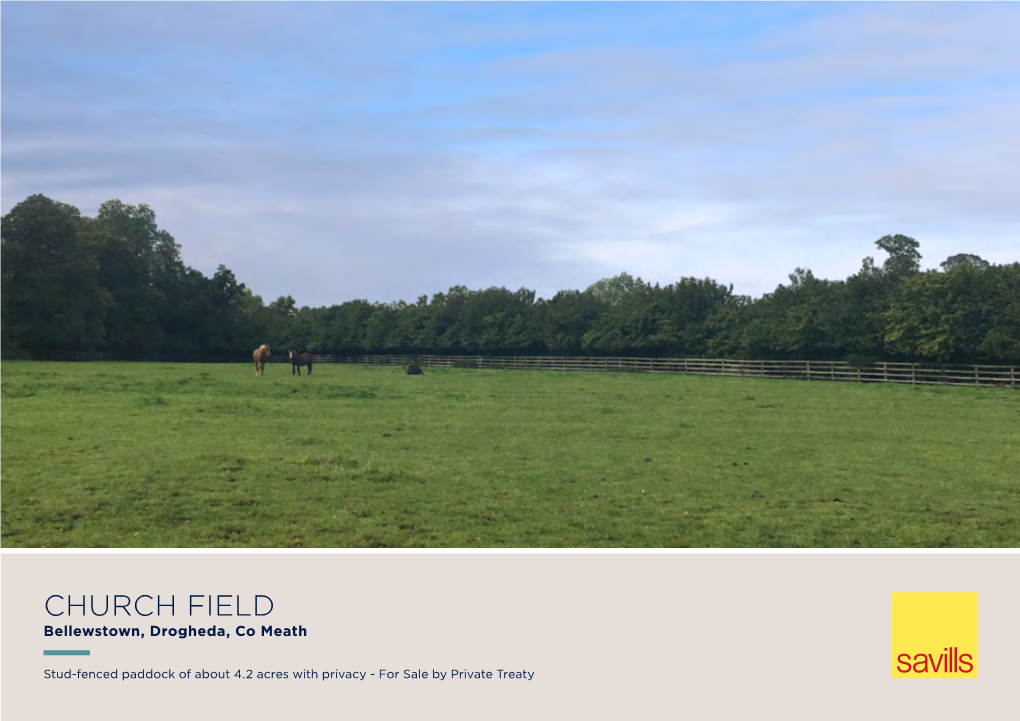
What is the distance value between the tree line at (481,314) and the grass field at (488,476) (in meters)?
28.7

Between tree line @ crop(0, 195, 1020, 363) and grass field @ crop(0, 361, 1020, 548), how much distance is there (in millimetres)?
28655

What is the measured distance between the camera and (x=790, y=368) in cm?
5356

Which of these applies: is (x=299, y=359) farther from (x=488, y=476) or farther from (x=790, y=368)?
(x=488, y=476)

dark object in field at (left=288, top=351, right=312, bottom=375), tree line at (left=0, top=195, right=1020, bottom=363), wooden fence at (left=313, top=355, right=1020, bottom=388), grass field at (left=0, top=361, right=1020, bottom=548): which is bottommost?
grass field at (left=0, top=361, right=1020, bottom=548)

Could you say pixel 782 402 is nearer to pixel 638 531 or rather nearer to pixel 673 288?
pixel 638 531

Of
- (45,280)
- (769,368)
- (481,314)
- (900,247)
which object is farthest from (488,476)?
(900,247)

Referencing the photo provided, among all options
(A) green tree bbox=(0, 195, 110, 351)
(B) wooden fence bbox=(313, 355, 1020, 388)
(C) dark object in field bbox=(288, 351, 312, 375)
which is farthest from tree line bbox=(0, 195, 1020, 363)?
(C) dark object in field bbox=(288, 351, 312, 375)

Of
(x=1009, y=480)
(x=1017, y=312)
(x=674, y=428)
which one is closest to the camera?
(x=1009, y=480)

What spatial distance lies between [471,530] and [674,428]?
11.0m

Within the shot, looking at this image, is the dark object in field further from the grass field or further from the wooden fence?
the wooden fence

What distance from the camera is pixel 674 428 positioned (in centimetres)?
1958

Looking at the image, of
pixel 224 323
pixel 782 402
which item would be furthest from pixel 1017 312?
pixel 224 323

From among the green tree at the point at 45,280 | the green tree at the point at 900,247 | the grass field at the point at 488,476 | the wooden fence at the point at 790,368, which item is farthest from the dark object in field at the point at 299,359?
the green tree at the point at 900,247

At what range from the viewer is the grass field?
9172mm
